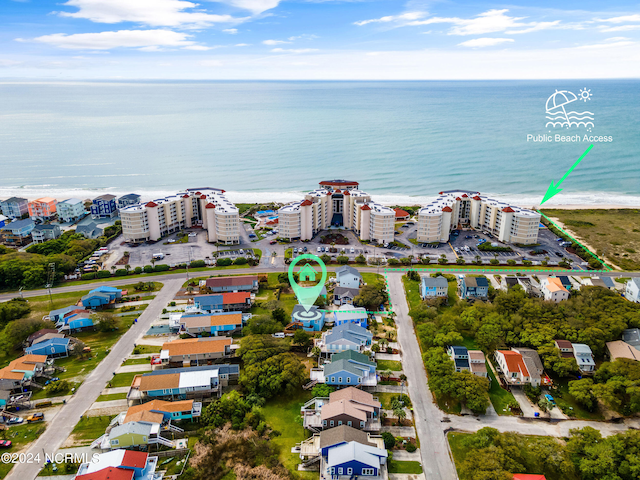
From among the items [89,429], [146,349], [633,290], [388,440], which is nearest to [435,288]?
[633,290]

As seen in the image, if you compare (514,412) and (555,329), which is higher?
(555,329)

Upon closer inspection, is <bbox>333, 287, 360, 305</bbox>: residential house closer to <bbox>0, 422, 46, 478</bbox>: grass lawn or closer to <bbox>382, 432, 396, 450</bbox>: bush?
<bbox>382, 432, 396, 450</bbox>: bush

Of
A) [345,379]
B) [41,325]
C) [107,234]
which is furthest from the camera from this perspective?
[107,234]

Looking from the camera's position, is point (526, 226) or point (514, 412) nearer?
point (514, 412)

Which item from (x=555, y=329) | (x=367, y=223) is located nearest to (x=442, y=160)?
(x=367, y=223)

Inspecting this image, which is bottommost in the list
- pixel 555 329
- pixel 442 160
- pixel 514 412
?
pixel 514 412

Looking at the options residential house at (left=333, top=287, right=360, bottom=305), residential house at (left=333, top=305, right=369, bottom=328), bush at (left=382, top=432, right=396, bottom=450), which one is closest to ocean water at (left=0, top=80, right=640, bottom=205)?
A: residential house at (left=333, top=287, right=360, bottom=305)

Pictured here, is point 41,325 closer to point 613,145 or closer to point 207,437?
point 207,437

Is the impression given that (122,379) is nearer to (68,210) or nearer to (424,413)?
(424,413)
